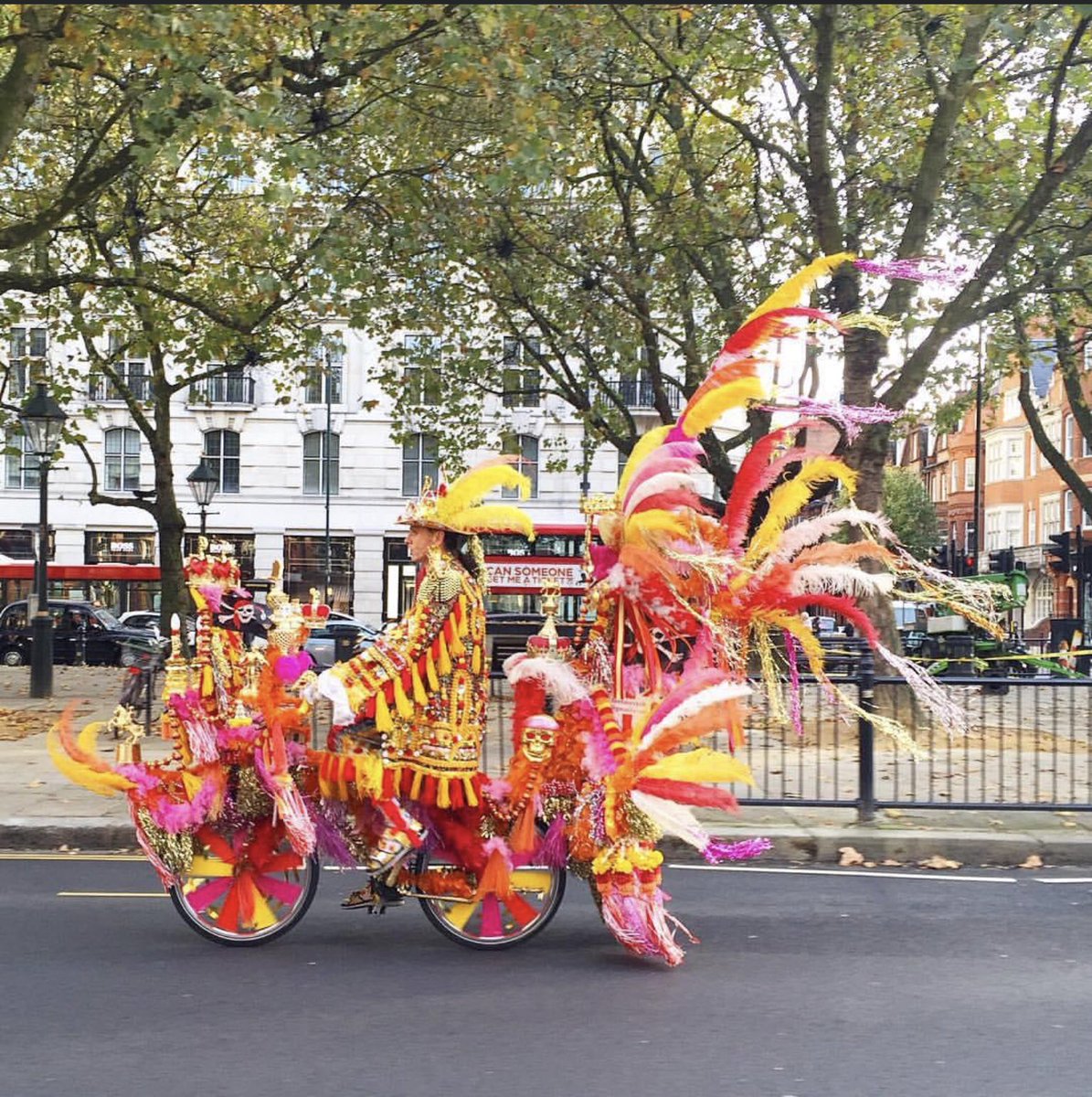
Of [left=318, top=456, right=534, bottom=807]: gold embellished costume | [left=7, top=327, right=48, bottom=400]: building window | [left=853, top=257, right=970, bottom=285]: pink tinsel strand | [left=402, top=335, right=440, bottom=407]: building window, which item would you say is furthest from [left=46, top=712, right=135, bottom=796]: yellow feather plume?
[left=7, top=327, right=48, bottom=400]: building window

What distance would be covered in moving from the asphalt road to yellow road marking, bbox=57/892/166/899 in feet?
0.08

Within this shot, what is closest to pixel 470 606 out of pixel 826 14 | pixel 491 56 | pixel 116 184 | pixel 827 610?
pixel 827 610

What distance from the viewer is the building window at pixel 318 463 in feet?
157

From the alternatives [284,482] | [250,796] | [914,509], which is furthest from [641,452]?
[914,509]

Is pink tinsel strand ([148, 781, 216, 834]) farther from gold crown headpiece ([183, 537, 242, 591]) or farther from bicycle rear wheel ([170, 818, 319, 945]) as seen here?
gold crown headpiece ([183, 537, 242, 591])

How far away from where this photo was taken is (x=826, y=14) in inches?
507

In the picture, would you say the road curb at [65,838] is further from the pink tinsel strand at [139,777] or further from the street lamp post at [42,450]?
the street lamp post at [42,450]

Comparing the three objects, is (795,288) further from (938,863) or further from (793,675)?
(938,863)

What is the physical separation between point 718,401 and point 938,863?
4420 millimetres

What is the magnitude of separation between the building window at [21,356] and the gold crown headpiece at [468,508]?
16.6 meters

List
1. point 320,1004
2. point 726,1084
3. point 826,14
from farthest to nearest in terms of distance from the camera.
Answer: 1. point 826,14
2. point 320,1004
3. point 726,1084

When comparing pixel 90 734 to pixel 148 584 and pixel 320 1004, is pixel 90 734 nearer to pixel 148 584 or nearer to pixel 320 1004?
pixel 320 1004

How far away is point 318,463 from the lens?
48.2 m

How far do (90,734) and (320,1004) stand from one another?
1738 millimetres
